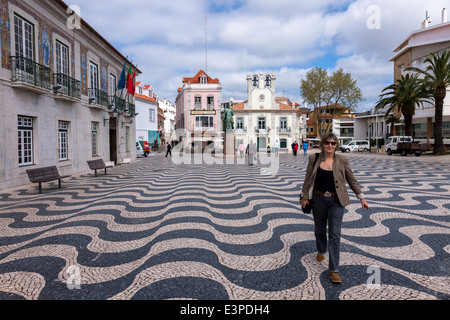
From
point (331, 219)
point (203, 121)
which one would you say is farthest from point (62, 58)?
point (203, 121)

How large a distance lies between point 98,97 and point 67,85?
319cm

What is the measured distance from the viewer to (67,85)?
13469 mm

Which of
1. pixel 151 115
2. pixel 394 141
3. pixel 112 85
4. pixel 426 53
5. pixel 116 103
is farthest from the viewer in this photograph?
pixel 151 115

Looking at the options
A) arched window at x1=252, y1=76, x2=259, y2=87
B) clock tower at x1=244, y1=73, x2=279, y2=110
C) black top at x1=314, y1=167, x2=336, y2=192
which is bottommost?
black top at x1=314, y1=167, x2=336, y2=192

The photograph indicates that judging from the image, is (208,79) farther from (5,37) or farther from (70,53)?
(5,37)

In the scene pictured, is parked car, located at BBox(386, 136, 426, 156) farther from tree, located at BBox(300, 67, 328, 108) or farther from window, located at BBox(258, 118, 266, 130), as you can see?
window, located at BBox(258, 118, 266, 130)

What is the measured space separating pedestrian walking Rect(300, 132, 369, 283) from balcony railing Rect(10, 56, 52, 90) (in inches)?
430

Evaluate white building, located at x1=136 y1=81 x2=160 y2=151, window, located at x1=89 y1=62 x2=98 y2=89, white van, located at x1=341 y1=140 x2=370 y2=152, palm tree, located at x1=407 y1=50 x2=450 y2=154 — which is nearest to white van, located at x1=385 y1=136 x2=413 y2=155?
palm tree, located at x1=407 y1=50 x2=450 y2=154

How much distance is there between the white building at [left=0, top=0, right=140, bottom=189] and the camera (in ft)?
32.9

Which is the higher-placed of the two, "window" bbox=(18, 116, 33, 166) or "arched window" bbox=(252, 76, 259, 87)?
"arched window" bbox=(252, 76, 259, 87)

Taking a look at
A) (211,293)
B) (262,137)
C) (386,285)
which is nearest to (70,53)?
(211,293)

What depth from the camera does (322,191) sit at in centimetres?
331

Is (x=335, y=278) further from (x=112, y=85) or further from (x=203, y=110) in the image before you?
(x=203, y=110)

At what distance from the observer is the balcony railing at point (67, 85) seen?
41.5 feet
